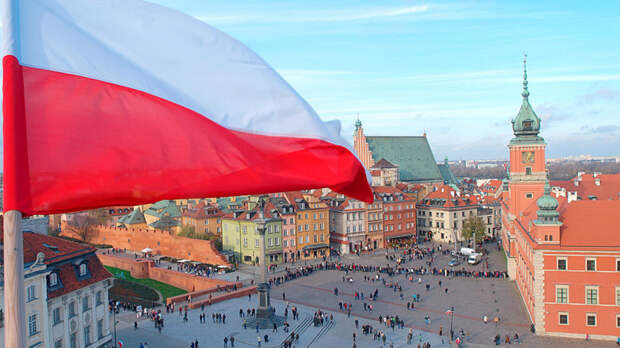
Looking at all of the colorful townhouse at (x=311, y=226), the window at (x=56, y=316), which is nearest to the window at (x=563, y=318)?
the window at (x=56, y=316)

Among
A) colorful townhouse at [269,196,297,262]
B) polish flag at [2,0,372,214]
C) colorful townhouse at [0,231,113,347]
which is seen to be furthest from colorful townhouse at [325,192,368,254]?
polish flag at [2,0,372,214]

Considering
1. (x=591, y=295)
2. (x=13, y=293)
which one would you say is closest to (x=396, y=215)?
(x=591, y=295)

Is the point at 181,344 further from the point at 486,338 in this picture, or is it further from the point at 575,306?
the point at 575,306

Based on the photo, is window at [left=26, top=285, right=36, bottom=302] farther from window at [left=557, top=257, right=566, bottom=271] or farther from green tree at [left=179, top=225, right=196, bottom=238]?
green tree at [left=179, top=225, right=196, bottom=238]

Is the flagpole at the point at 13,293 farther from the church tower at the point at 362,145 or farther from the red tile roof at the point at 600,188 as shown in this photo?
the church tower at the point at 362,145

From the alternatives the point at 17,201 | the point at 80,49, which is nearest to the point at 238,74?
the point at 80,49
